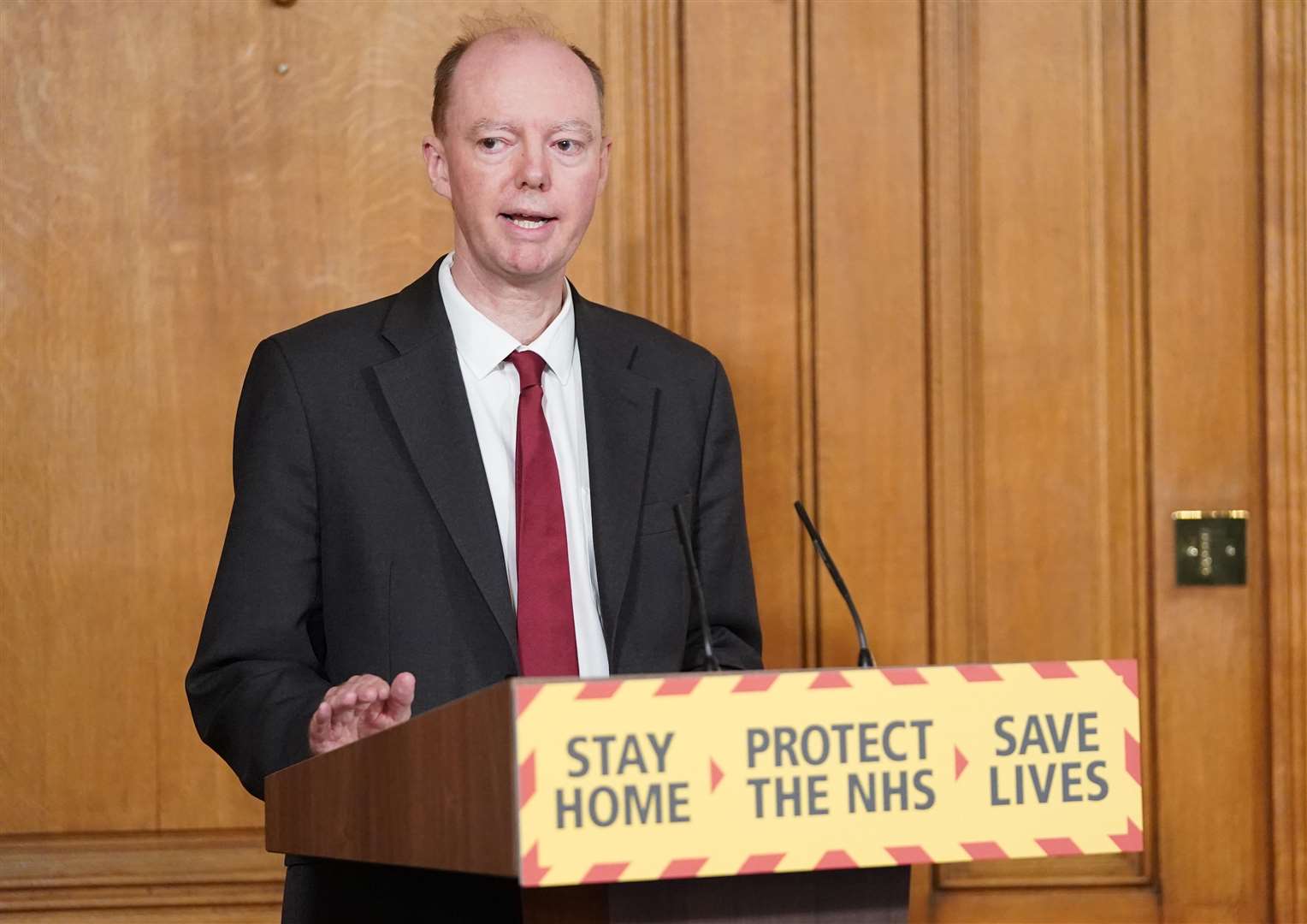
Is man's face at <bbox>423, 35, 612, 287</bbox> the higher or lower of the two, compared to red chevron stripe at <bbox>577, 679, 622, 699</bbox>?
higher

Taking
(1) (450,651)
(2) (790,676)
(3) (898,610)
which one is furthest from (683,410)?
(2) (790,676)

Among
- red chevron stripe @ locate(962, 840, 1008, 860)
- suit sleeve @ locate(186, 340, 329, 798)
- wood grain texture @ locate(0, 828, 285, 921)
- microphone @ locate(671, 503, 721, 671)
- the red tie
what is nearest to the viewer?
red chevron stripe @ locate(962, 840, 1008, 860)

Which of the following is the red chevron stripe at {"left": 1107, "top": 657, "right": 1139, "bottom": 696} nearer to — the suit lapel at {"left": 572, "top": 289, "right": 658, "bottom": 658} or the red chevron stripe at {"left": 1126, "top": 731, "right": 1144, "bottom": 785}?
the red chevron stripe at {"left": 1126, "top": 731, "right": 1144, "bottom": 785}

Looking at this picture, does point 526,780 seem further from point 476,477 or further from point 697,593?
point 476,477

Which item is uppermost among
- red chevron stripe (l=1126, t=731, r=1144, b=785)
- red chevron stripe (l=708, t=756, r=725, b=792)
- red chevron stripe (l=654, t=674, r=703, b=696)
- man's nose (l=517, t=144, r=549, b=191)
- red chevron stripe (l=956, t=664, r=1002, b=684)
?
man's nose (l=517, t=144, r=549, b=191)

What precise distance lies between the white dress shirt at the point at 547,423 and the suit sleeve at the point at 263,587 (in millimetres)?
201

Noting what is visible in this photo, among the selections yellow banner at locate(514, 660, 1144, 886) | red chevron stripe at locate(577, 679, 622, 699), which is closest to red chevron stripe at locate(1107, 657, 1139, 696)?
yellow banner at locate(514, 660, 1144, 886)

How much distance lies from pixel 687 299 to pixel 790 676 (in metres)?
1.67

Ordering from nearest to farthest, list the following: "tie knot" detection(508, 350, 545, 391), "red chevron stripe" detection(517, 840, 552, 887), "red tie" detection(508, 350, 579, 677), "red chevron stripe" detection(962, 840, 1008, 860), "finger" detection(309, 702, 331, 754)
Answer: "red chevron stripe" detection(517, 840, 552, 887), "red chevron stripe" detection(962, 840, 1008, 860), "finger" detection(309, 702, 331, 754), "red tie" detection(508, 350, 579, 677), "tie knot" detection(508, 350, 545, 391)

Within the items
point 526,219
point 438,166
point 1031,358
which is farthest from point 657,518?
point 1031,358

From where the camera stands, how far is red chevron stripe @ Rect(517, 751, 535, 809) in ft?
3.05

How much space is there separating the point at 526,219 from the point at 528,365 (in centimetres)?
17

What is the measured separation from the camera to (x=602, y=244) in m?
2.63

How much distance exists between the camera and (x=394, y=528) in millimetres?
1758
